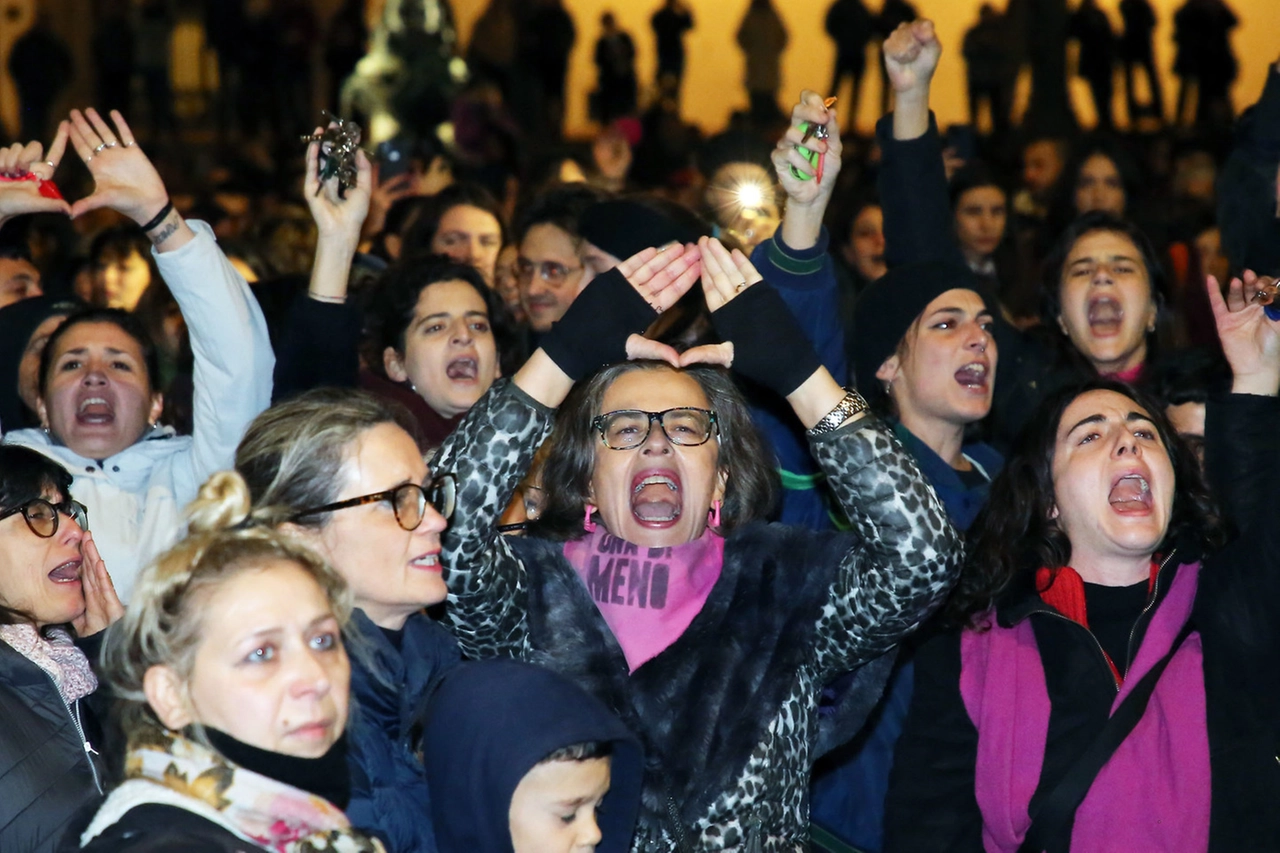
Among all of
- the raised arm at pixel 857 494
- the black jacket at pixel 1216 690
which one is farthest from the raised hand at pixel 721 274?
the black jacket at pixel 1216 690

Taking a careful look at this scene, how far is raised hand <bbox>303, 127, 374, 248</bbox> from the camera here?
3520 mm

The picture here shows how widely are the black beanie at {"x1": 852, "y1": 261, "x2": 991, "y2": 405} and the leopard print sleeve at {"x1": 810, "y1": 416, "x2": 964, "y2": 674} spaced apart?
1248 mm

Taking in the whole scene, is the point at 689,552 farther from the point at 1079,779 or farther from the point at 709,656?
the point at 1079,779

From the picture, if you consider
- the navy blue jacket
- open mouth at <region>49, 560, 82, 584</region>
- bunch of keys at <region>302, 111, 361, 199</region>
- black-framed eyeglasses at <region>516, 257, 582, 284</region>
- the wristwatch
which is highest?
bunch of keys at <region>302, 111, 361, 199</region>

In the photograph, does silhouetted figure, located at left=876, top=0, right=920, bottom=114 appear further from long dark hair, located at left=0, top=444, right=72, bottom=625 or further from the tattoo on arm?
long dark hair, located at left=0, top=444, right=72, bottom=625

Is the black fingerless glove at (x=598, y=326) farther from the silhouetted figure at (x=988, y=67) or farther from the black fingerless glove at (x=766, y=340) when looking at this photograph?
the silhouetted figure at (x=988, y=67)

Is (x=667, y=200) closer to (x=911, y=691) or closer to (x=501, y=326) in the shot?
(x=501, y=326)

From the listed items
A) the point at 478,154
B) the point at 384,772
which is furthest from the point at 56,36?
the point at 384,772

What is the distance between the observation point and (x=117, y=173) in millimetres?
3418

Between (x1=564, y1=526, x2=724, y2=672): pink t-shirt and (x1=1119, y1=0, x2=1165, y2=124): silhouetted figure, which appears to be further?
(x1=1119, y1=0, x2=1165, y2=124): silhouetted figure

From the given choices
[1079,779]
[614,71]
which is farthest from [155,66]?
[1079,779]

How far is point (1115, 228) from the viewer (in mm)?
4594

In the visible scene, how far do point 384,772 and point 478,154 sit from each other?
728 centimetres

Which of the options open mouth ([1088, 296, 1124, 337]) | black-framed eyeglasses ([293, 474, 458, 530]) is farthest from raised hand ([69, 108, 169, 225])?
open mouth ([1088, 296, 1124, 337])
